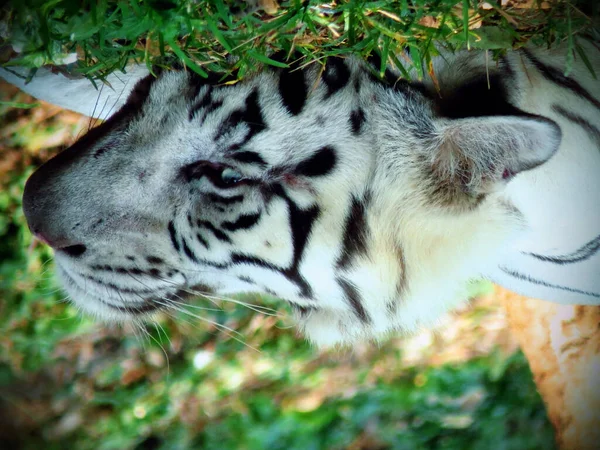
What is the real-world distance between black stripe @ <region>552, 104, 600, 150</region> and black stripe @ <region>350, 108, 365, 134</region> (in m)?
0.31

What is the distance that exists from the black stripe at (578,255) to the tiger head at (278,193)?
0.69ft

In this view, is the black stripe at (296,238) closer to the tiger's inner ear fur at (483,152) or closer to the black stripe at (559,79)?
the tiger's inner ear fur at (483,152)

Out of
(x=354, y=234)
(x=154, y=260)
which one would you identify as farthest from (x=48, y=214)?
(x=354, y=234)

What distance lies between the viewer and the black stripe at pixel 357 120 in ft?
3.45

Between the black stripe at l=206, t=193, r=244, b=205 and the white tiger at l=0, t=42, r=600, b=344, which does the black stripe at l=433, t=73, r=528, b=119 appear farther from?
the black stripe at l=206, t=193, r=244, b=205

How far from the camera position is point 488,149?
95 centimetres

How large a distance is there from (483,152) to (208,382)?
4.72ft

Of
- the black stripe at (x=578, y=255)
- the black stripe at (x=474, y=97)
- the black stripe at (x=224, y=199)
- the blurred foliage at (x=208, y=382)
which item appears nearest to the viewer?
the black stripe at (x=474, y=97)

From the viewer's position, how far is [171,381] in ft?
7.02

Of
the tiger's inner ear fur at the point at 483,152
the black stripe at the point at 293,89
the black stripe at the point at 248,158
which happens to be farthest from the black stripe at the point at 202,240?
the tiger's inner ear fur at the point at 483,152

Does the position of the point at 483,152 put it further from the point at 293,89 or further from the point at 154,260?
the point at 154,260

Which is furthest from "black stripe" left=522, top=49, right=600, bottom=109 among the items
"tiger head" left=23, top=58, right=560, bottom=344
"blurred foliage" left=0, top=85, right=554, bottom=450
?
"blurred foliage" left=0, top=85, right=554, bottom=450

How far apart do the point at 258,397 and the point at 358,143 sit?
1.29 m

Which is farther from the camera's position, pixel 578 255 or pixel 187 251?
pixel 578 255
